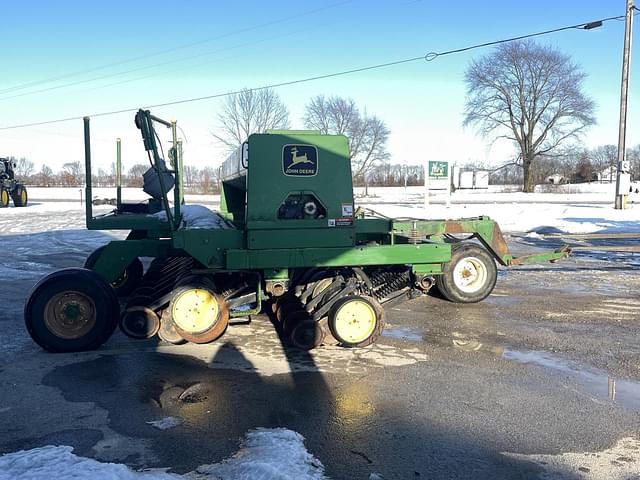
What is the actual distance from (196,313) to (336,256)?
4.81 feet

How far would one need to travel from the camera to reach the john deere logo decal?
211 inches

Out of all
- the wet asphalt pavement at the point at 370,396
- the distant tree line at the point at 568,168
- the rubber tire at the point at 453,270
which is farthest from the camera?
the distant tree line at the point at 568,168

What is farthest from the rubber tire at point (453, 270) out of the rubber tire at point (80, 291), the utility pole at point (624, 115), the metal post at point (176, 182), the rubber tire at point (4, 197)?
the rubber tire at point (4, 197)

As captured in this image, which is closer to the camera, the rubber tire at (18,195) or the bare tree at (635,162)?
the rubber tire at (18,195)

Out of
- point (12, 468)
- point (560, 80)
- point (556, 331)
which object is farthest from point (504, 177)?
point (12, 468)

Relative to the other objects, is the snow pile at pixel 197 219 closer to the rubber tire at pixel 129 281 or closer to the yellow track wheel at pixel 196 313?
the yellow track wheel at pixel 196 313

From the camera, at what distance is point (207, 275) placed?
579 centimetres

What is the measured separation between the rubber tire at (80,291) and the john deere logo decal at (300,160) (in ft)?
6.94

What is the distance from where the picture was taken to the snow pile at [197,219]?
5.74 m

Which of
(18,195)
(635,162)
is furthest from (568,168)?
(18,195)

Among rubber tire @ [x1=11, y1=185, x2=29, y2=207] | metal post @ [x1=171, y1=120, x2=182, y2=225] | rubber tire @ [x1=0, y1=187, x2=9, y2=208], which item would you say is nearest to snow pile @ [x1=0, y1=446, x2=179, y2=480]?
metal post @ [x1=171, y1=120, x2=182, y2=225]

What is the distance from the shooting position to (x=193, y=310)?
538 centimetres

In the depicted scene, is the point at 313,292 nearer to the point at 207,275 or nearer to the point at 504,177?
the point at 207,275

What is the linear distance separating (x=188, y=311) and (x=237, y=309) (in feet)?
2.80
